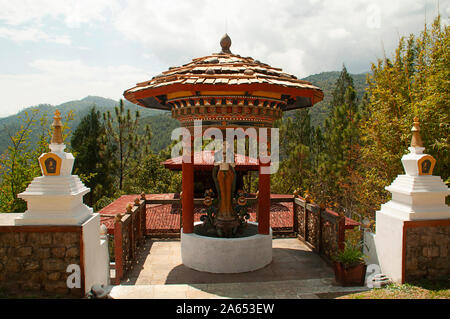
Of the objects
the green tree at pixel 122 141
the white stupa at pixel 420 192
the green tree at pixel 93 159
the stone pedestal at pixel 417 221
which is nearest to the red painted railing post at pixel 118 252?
the stone pedestal at pixel 417 221

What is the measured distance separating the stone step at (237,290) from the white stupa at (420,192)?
1.38 m

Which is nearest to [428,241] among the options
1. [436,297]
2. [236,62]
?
[436,297]

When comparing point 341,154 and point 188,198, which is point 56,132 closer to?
point 188,198

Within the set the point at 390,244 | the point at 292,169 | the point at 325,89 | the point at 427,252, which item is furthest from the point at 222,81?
the point at 325,89

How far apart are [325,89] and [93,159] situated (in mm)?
51202

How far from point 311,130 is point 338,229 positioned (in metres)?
23.7

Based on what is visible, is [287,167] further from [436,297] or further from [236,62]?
[436,297]

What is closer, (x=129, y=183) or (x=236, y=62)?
(x=236, y=62)

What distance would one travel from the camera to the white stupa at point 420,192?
4922 mm

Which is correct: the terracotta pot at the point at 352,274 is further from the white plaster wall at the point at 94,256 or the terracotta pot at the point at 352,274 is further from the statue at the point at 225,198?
the white plaster wall at the point at 94,256

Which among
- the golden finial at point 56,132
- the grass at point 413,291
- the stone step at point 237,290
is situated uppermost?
the golden finial at point 56,132
